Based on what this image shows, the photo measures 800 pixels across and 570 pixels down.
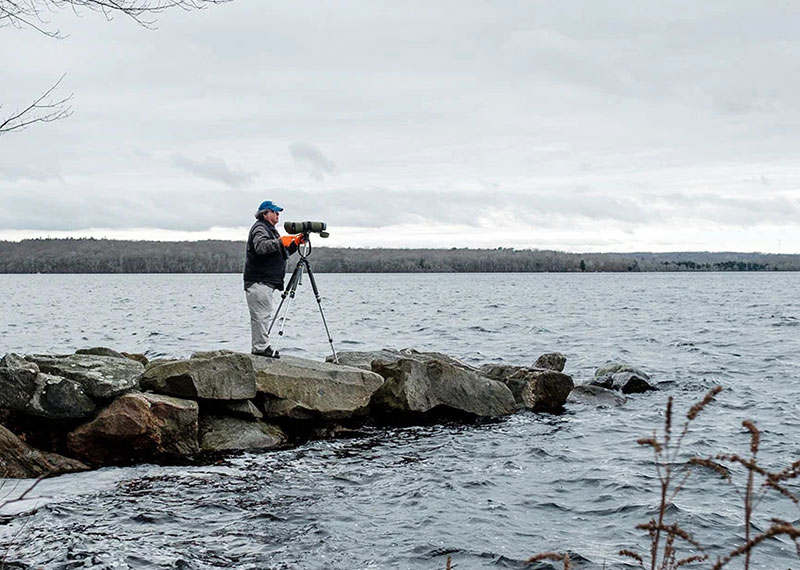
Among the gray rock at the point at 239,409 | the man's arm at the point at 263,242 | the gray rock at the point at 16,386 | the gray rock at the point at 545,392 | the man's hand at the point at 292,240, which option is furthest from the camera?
the gray rock at the point at 545,392

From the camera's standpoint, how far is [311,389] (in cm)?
1228

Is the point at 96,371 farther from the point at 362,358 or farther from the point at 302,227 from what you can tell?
the point at 362,358

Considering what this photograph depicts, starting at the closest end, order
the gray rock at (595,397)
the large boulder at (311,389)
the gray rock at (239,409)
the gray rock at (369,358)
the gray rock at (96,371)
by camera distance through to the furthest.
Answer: the gray rock at (96,371), the gray rock at (239,409), the large boulder at (311,389), the gray rock at (369,358), the gray rock at (595,397)

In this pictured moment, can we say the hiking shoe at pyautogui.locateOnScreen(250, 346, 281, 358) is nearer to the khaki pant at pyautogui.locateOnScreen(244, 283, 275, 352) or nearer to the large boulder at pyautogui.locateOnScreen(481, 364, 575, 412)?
the khaki pant at pyautogui.locateOnScreen(244, 283, 275, 352)

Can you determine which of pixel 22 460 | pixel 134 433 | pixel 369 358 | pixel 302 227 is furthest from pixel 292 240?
pixel 22 460

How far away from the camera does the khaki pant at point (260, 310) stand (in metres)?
12.9

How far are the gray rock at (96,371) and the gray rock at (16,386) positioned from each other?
20.4 inches

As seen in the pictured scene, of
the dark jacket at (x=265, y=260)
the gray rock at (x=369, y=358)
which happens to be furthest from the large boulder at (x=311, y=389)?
the gray rock at (x=369, y=358)

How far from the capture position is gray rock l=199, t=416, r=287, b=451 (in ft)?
36.6

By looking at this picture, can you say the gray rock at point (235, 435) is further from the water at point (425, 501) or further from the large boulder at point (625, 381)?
the large boulder at point (625, 381)

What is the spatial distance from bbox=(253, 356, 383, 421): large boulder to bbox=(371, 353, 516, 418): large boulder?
0.40 metres

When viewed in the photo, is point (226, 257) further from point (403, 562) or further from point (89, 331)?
point (403, 562)

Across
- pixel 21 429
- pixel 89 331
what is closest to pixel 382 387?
pixel 21 429

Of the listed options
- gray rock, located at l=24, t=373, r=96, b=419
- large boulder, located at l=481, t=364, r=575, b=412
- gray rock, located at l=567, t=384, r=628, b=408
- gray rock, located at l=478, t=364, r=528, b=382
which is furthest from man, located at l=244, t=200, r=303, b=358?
gray rock, located at l=567, t=384, r=628, b=408
